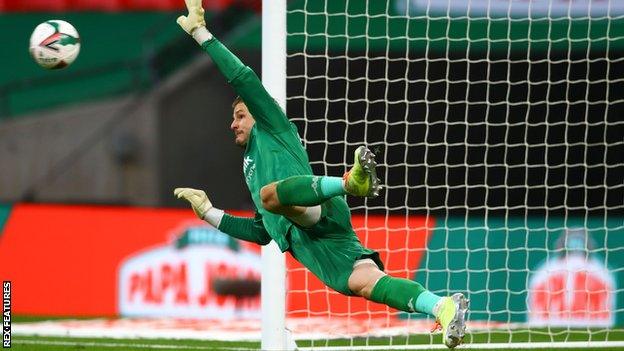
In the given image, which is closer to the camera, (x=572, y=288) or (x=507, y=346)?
(x=507, y=346)

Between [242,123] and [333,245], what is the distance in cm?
87

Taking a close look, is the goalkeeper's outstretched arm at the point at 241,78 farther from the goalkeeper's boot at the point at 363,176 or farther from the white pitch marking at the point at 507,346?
the white pitch marking at the point at 507,346

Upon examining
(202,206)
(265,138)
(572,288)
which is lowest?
(572,288)

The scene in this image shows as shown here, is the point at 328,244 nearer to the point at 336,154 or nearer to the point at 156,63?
the point at 336,154

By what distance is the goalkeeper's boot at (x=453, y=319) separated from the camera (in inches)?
249

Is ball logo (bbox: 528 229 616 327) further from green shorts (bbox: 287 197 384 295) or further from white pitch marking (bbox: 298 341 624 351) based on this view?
green shorts (bbox: 287 197 384 295)

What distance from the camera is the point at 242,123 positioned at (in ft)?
23.6

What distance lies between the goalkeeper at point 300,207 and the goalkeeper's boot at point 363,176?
0.42 feet

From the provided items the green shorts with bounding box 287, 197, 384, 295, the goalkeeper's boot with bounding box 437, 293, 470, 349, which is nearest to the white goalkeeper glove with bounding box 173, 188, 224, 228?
the green shorts with bounding box 287, 197, 384, 295

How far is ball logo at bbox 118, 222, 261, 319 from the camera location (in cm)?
1241

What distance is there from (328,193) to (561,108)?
24.5ft

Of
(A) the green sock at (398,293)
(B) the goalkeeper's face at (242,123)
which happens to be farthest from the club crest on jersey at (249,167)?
(A) the green sock at (398,293)

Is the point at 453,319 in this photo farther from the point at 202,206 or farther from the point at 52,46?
the point at 52,46

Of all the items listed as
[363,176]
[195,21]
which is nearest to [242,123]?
[195,21]
